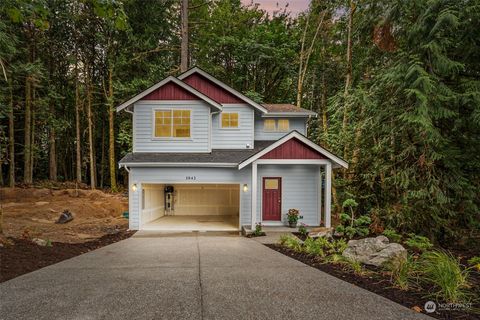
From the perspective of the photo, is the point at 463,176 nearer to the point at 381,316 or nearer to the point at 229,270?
the point at 381,316

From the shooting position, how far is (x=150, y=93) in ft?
38.4

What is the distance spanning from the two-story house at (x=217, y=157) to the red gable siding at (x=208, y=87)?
47 millimetres

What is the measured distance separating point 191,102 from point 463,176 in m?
10.4

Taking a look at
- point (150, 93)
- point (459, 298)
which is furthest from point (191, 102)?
point (459, 298)

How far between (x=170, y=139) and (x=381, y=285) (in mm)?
9439

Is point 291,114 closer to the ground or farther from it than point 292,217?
farther from it

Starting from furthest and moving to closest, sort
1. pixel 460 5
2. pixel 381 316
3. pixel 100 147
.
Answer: pixel 100 147 → pixel 460 5 → pixel 381 316

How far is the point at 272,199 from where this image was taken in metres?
11.8

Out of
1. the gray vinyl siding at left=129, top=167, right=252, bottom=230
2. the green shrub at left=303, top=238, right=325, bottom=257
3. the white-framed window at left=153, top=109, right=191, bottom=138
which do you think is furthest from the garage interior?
the green shrub at left=303, top=238, right=325, bottom=257

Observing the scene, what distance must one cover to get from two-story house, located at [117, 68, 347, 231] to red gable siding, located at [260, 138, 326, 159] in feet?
0.13

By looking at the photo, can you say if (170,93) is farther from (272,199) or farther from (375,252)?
(375,252)

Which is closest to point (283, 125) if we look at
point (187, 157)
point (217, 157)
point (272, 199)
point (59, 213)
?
point (272, 199)

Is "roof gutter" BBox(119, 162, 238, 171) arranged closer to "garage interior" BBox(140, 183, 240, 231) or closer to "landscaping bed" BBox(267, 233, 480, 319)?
"garage interior" BBox(140, 183, 240, 231)

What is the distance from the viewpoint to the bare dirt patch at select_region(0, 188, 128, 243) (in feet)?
31.8
